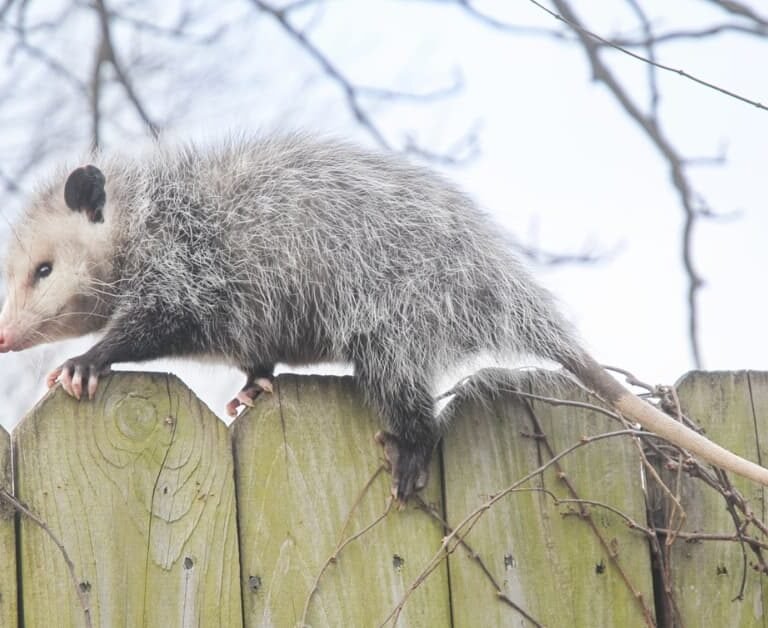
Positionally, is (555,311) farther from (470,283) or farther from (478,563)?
(478,563)

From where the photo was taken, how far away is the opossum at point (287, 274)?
207 centimetres

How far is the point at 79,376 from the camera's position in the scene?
173cm

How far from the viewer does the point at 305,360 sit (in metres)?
2.32

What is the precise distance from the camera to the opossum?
2.07 meters

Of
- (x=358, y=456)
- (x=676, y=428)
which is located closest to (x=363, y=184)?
(x=358, y=456)

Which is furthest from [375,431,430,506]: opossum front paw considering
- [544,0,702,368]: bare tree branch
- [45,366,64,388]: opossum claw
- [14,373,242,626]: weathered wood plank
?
[544,0,702,368]: bare tree branch

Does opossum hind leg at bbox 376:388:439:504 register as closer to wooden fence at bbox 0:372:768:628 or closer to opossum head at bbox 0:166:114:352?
wooden fence at bbox 0:372:768:628

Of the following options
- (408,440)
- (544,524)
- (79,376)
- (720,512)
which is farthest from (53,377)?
(720,512)

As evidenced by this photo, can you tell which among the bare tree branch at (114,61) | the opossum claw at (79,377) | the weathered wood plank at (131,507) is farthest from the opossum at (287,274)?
the bare tree branch at (114,61)

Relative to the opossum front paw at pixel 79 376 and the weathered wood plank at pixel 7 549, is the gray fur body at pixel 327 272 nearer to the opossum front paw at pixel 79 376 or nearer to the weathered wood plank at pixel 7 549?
the opossum front paw at pixel 79 376

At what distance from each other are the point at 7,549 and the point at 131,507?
0.57 feet

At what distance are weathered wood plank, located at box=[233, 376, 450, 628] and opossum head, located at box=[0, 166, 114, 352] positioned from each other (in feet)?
2.08

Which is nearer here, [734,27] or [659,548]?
[659,548]

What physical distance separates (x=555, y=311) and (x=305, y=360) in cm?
50
